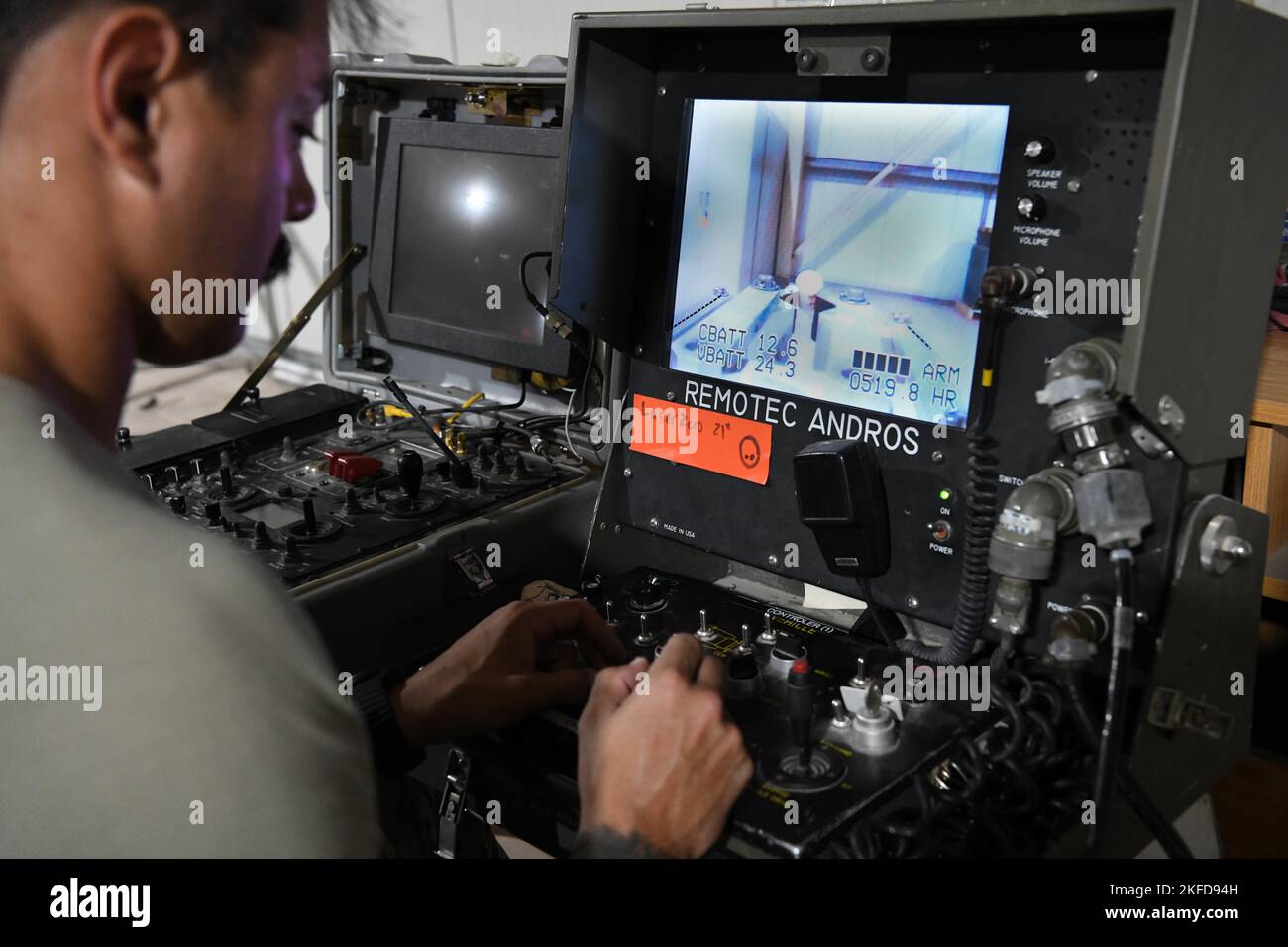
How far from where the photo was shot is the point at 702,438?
1348 millimetres

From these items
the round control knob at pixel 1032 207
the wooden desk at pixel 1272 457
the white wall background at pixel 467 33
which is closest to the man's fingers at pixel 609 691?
the round control knob at pixel 1032 207

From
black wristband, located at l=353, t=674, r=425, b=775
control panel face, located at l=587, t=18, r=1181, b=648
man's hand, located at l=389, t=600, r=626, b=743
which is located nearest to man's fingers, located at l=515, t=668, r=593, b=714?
man's hand, located at l=389, t=600, r=626, b=743

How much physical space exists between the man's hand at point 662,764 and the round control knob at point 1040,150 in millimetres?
595

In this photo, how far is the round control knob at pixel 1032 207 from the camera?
3.36 feet

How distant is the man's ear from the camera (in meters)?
0.65

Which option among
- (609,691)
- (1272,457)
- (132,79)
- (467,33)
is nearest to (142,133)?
(132,79)

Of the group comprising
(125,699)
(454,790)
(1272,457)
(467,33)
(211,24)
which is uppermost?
(467,33)

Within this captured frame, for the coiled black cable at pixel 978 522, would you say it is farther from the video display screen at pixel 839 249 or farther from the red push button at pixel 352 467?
the red push button at pixel 352 467

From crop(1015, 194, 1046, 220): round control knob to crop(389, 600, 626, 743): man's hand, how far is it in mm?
598

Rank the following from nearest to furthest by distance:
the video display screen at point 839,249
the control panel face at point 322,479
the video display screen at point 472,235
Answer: the video display screen at point 839,249 < the control panel face at point 322,479 < the video display screen at point 472,235

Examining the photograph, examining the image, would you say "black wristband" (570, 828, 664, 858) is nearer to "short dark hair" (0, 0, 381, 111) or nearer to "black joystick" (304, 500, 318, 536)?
"short dark hair" (0, 0, 381, 111)

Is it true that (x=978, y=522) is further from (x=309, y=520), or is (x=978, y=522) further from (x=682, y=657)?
(x=309, y=520)

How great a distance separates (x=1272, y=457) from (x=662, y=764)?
28.6 inches
